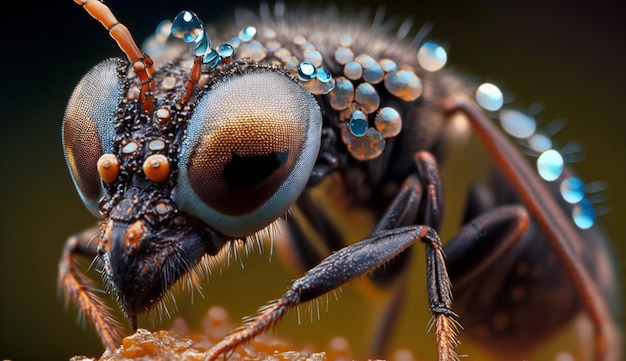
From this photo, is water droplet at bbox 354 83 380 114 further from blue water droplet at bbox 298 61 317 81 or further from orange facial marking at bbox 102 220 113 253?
orange facial marking at bbox 102 220 113 253

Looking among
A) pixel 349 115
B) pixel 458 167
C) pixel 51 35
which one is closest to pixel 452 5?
pixel 51 35

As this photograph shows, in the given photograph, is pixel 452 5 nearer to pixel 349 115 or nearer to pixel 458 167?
pixel 458 167

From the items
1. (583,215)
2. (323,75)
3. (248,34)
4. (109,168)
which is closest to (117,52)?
(248,34)

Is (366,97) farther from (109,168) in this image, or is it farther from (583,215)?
(583,215)

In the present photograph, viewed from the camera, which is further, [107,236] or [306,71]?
[306,71]

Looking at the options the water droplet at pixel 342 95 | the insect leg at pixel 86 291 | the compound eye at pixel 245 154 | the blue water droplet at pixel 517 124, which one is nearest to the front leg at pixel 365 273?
the compound eye at pixel 245 154

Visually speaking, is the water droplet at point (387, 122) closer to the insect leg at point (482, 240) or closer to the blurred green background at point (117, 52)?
the insect leg at point (482, 240)
